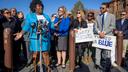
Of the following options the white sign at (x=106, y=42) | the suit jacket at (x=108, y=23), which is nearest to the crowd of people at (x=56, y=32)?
the suit jacket at (x=108, y=23)

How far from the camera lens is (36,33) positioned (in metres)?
7.89

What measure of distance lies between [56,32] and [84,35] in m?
1.11

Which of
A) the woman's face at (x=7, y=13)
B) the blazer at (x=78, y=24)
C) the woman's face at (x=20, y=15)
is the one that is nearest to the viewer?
the blazer at (x=78, y=24)

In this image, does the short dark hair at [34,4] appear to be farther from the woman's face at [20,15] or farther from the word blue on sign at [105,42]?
the woman's face at [20,15]

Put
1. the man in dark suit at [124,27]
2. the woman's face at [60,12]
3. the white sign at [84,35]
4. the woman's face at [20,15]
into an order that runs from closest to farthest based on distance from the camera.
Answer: the white sign at [84,35] < the woman's face at [60,12] < the man in dark suit at [124,27] < the woman's face at [20,15]

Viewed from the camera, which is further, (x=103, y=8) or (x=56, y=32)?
(x=56, y=32)

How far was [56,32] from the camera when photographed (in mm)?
10945

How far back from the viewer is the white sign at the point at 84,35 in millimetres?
10344

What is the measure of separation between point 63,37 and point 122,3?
129 feet

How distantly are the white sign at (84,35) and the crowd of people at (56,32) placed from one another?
6.2 inches

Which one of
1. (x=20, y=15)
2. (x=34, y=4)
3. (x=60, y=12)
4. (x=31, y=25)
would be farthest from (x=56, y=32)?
(x=31, y=25)

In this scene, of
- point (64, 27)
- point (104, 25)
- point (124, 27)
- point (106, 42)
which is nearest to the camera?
point (106, 42)

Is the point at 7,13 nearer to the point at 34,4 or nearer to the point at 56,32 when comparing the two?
the point at 56,32

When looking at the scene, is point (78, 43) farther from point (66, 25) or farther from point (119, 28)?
point (119, 28)
